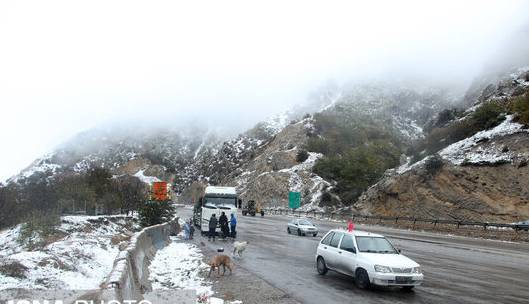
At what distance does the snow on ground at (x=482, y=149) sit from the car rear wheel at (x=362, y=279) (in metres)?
34.9

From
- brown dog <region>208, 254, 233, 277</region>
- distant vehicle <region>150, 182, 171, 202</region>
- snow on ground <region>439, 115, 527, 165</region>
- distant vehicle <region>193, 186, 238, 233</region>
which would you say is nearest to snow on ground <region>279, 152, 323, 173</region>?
snow on ground <region>439, 115, 527, 165</region>

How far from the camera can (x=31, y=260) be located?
11.2 meters

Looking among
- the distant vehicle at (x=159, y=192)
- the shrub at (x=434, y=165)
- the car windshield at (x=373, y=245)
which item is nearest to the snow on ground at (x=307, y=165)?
the shrub at (x=434, y=165)

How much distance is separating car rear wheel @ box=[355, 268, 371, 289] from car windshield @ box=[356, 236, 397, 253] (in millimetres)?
730

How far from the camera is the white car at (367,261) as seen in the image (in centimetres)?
1254

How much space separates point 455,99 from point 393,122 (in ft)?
51.2

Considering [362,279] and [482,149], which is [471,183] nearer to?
[482,149]

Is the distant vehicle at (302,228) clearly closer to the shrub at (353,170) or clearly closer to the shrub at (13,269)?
the shrub at (13,269)

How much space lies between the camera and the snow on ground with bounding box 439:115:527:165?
44269 millimetres

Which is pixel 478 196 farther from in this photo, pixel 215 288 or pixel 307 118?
pixel 307 118

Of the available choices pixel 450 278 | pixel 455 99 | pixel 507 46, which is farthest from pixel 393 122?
pixel 450 278

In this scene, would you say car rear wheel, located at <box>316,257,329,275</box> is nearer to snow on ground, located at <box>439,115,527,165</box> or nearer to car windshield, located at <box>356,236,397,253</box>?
car windshield, located at <box>356,236,397,253</box>

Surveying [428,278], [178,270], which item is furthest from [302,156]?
[428,278]

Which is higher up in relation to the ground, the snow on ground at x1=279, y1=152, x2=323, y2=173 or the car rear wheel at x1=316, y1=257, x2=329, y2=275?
the snow on ground at x1=279, y1=152, x2=323, y2=173
